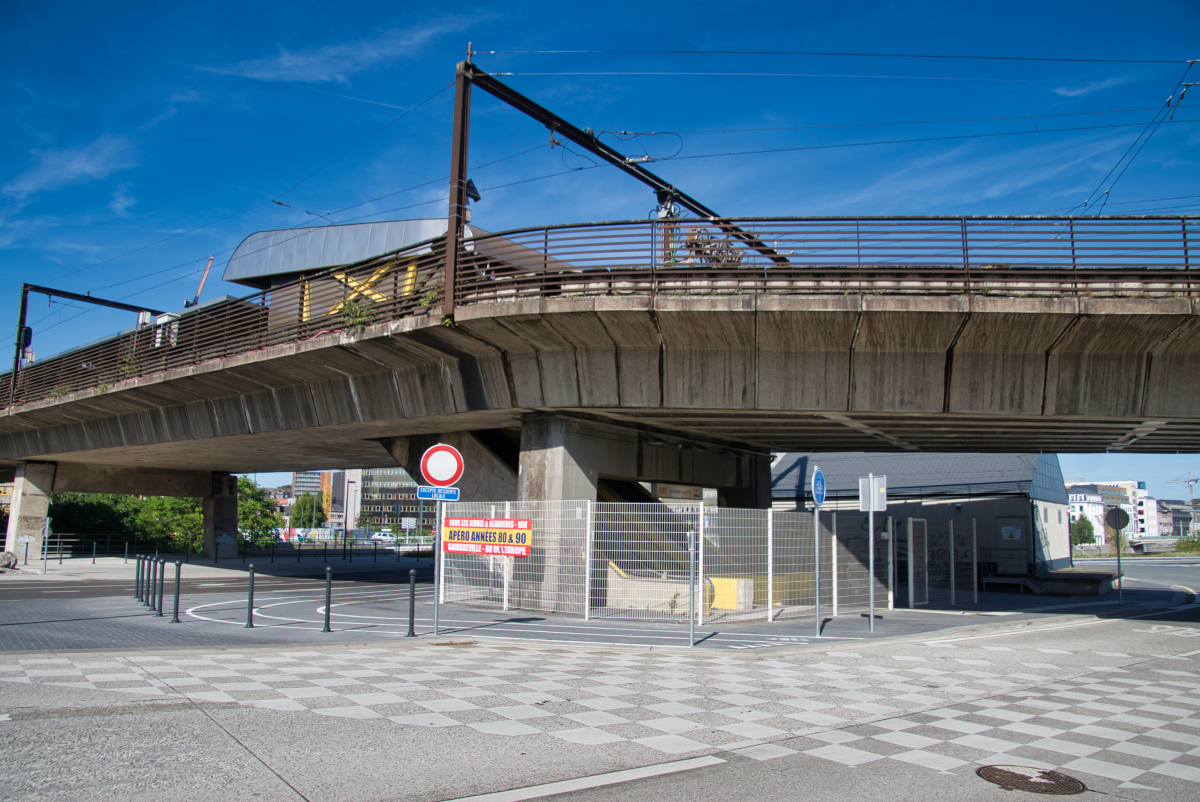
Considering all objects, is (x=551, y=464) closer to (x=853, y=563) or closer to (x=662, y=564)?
(x=662, y=564)

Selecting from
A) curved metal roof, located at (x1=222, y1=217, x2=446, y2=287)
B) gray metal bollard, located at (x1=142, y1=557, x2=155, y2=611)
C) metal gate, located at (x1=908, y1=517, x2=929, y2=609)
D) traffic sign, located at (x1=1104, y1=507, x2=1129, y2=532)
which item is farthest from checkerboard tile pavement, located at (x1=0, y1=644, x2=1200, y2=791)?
curved metal roof, located at (x1=222, y1=217, x2=446, y2=287)

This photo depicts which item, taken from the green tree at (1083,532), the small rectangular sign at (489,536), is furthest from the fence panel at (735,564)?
the green tree at (1083,532)

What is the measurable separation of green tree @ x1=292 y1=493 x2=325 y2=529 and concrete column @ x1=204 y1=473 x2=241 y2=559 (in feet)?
328

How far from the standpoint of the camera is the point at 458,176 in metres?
15.2

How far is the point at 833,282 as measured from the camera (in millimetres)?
14078

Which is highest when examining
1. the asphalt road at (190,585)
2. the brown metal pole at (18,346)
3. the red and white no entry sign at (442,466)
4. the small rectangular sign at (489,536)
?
the brown metal pole at (18,346)

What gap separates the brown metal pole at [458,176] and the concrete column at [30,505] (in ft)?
102

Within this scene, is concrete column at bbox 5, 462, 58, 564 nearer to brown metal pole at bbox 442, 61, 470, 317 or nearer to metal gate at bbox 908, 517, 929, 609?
brown metal pole at bbox 442, 61, 470, 317

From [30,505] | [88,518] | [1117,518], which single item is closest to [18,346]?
[30,505]

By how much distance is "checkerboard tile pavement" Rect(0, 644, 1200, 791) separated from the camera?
608 centimetres

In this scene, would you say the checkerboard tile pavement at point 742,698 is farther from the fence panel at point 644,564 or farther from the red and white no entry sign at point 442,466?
the fence panel at point 644,564

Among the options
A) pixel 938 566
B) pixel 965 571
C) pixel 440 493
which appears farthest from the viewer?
pixel 938 566

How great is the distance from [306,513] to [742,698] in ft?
497

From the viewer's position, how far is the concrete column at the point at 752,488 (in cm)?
2423
